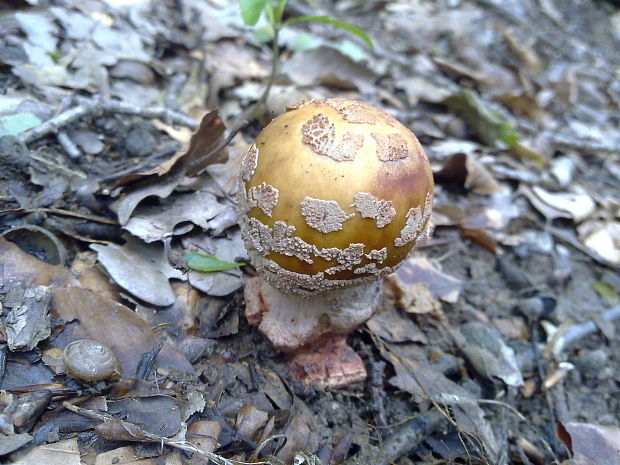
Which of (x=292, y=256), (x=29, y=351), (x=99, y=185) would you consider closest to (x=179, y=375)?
(x=29, y=351)

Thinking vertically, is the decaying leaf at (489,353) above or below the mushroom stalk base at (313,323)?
below

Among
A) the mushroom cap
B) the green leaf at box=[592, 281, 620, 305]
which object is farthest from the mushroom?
the green leaf at box=[592, 281, 620, 305]

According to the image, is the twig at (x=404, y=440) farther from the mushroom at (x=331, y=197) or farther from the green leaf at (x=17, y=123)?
the green leaf at (x=17, y=123)

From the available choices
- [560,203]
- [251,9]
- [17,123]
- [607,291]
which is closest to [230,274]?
[17,123]

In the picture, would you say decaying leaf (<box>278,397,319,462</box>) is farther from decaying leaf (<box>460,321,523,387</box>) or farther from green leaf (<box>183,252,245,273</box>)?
decaying leaf (<box>460,321,523,387</box>)

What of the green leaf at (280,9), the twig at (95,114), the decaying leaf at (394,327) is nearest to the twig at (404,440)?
the decaying leaf at (394,327)

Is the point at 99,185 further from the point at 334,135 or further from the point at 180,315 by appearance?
the point at 334,135
